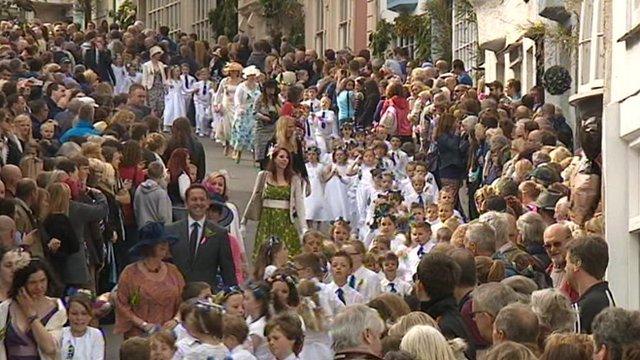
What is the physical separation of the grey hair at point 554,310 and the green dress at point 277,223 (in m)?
9.68

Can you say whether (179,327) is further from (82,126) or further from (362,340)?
(82,126)

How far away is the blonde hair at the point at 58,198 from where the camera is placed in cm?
1805

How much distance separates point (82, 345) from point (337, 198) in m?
11.9

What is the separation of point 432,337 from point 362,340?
36.9 inches

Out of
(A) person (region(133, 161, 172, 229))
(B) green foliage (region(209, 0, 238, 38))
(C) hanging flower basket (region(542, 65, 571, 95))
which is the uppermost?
(B) green foliage (region(209, 0, 238, 38))

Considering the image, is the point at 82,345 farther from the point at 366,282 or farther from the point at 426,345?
the point at 426,345

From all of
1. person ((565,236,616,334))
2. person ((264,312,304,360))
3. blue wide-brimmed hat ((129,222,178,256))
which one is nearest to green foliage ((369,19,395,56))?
blue wide-brimmed hat ((129,222,178,256))

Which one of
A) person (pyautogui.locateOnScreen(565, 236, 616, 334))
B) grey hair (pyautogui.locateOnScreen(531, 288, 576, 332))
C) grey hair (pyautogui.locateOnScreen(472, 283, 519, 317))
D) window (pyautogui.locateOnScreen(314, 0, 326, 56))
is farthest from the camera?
window (pyautogui.locateOnScreen(314, 0, 326, 56))

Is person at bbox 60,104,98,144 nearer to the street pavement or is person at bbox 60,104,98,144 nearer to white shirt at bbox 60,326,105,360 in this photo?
the street pavement

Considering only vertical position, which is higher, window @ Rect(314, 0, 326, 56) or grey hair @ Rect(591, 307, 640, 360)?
window @ Rect(314, 0, 326, 56)

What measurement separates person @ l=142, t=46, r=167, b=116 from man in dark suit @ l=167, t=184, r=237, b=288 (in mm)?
19921

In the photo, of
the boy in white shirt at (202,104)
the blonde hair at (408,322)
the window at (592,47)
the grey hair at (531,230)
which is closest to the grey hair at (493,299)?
the blonde hair at (408,322)

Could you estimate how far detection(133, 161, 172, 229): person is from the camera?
20359 millimetres

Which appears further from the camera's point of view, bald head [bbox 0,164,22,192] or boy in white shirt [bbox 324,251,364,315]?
Result: bald head [bbox 0,164,22,192]
